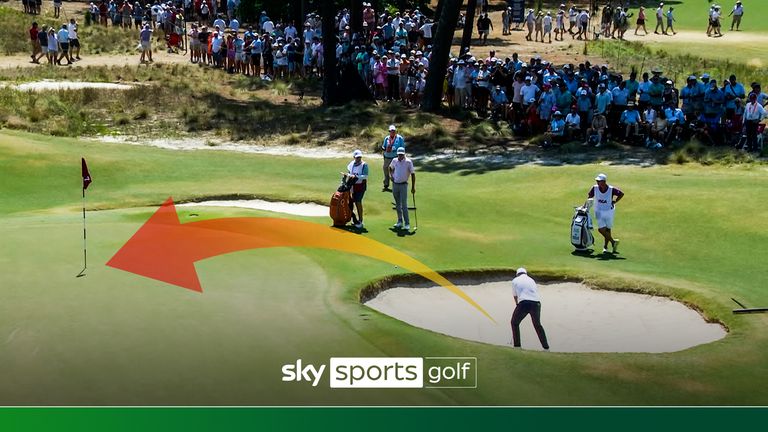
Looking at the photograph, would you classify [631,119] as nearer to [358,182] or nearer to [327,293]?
[358,182]

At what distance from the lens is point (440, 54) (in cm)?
4125

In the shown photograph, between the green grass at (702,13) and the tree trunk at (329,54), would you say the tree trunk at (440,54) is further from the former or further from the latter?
the green grass at (702,13)

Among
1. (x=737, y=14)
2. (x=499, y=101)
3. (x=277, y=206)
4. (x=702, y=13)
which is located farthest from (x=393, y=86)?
(x=702, y=13)

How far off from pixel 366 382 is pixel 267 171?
1985cm

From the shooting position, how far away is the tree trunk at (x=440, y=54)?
134ft

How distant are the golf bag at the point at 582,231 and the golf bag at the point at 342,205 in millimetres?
4825

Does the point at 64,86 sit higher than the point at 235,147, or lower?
higher

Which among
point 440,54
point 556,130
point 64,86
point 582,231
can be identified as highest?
point 440,54

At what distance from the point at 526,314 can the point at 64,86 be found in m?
32.4

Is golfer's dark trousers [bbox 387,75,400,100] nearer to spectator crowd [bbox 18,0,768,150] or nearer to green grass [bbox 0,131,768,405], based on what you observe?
spectator crowd [bbox 18,0,768,150]

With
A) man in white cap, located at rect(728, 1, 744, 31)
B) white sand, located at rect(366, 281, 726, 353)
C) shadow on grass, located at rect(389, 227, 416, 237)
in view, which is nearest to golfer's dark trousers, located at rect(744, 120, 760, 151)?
shadow on grass, located at rect(389, 227, 416, 237)

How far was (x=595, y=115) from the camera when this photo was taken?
3506 cm

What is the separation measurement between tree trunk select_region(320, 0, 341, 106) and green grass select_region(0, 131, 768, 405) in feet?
43.0

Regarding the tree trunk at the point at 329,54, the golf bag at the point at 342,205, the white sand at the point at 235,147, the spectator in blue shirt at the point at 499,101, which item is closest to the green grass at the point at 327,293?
the golf bag at the point at 342,205
